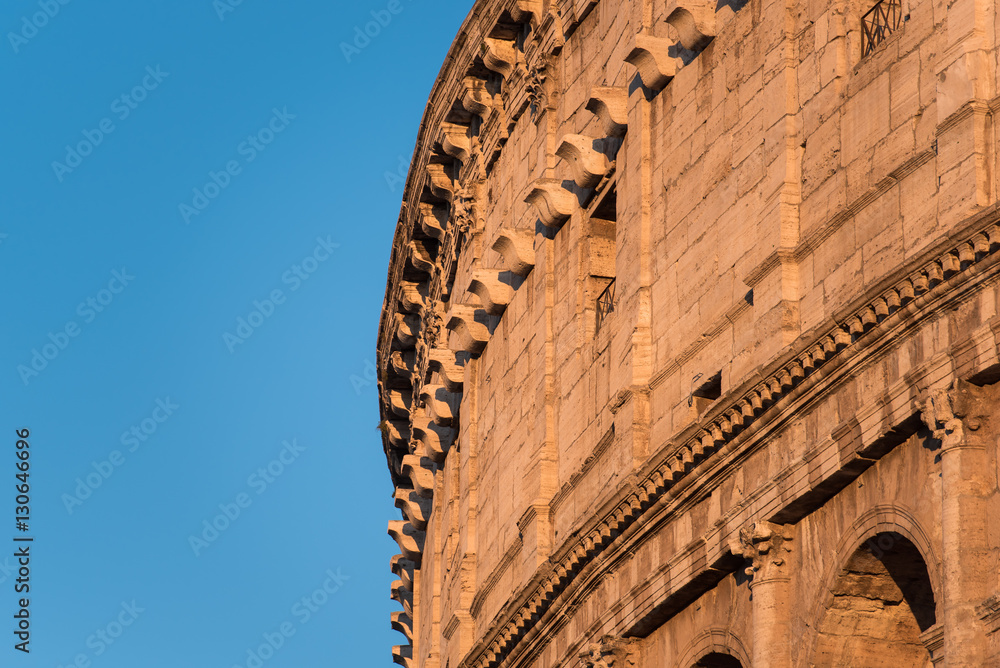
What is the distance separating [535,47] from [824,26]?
11.0 metres

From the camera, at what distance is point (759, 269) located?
81.0 feet

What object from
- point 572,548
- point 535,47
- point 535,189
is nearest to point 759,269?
point 572,548

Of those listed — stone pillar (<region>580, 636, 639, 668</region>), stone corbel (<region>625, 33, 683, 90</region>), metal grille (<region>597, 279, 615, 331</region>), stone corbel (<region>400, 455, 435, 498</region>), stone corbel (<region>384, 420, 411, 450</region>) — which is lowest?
stone pillar (<region>580, 636, 639, 668</region>)

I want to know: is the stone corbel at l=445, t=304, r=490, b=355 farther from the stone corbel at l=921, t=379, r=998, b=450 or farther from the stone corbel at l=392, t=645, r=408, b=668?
the stone corbel at l=921, t=379, r=998, b=450

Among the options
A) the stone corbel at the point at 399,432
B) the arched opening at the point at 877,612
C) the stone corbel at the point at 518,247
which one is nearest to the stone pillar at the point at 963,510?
the arched opening at the point at 877,612

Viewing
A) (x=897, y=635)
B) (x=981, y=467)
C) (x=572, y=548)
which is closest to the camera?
(x=981, y=467)

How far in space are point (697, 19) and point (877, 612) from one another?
9123mm

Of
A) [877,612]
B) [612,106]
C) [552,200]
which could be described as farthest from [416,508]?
[877,612]

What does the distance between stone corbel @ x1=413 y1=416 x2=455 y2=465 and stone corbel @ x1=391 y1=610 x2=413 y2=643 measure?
22.2 ft

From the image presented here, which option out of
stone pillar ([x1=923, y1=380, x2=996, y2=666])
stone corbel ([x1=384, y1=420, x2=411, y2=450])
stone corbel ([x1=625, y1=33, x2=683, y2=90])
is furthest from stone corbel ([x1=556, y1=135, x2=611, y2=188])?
stone corbel ([x1=384, y1=420, x2=411, y2=450])

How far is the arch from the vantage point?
80.3 feet

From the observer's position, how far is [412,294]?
145 feet

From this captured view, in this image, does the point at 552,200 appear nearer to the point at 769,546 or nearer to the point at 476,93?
the point at 476,93

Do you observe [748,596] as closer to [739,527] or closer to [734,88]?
[739,527]
